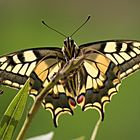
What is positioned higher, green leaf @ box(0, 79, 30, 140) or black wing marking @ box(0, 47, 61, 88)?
black wing marking @ box(0, 47, 61, 88)

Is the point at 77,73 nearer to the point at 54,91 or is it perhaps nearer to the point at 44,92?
the point at 54,91

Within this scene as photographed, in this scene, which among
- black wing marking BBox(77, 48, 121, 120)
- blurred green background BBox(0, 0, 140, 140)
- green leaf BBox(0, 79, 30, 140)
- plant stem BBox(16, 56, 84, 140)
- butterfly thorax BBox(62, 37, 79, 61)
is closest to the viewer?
plant stem BBox(16, 56, 84, 140)

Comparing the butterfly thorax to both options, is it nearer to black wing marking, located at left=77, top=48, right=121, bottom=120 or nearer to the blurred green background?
black wing marking, located at left=77, top=48, right=121, bottom=120

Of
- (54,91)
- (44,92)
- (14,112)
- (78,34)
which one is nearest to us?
(44,92)

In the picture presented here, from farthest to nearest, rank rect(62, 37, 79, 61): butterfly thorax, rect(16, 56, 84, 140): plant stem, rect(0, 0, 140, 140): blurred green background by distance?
1. rect(0, 0, 140, 140): blurred green background
2. rect(62, 37, 79, 61): butterfly thorax
3. rect(16, 56, 84, 140): plant stem

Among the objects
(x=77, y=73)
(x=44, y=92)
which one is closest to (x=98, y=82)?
(x=77, y=73)

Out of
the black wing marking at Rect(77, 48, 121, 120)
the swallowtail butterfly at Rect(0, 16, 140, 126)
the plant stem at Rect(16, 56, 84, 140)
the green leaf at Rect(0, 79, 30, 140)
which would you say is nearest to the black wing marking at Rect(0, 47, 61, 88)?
the swallowtail butterfly at Rect(0, 16, 140, 126)

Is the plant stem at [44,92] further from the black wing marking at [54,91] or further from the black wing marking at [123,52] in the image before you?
the black wing marking at [123,52]
